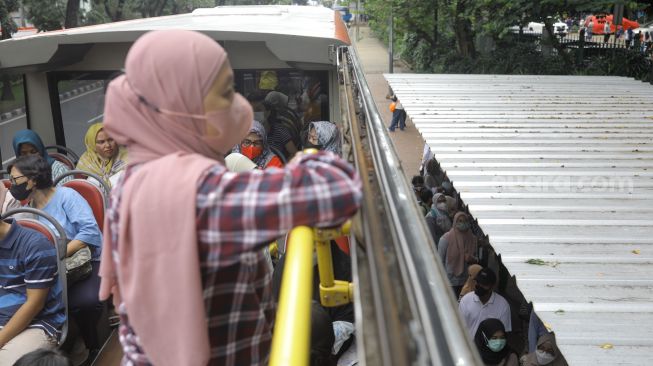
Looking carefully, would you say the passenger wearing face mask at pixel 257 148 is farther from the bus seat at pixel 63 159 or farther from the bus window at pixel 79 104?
the bus seat at pixel 63 159

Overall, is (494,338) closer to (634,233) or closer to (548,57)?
(634,233)

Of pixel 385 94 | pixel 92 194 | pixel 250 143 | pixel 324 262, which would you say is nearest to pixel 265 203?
pixel 324 262

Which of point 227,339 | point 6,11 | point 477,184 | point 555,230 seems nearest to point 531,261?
point 555,230

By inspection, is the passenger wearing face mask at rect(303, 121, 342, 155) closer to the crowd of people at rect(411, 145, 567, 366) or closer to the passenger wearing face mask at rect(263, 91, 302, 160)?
the passenger wearing face mask at rect(263, 91, 302, 160)

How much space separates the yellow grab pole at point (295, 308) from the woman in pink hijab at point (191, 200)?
10cm

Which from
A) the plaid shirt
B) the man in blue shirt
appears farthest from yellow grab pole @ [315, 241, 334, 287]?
the man in blue shirt

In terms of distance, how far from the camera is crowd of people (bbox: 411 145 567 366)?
203 inches

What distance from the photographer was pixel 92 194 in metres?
4.30

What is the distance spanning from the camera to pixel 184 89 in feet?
4.34

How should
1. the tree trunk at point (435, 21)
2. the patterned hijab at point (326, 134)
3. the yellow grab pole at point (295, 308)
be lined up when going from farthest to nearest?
the tree trunk at point (435, 21) → the patterned hijab at point (326, 134) → the yellow grab pole at point (295, 308)

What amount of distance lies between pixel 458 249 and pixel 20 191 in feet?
14.9

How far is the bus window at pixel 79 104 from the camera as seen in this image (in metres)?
5.26

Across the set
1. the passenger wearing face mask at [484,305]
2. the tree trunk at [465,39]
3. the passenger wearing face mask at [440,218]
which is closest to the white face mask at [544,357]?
the passenger wearing face mask at [484,305]

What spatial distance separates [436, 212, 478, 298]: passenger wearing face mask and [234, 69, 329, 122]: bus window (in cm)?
236
